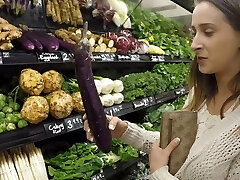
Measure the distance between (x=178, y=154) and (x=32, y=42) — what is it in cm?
106

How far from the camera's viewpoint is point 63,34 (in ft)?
9.09

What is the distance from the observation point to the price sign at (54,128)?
218cm

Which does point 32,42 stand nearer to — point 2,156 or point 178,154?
point 2,156

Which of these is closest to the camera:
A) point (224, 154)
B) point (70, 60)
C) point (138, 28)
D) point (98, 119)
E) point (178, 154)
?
point (224, 154)

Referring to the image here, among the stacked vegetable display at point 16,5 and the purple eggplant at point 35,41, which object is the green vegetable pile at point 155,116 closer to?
the stacked vegetable display at point 16,5

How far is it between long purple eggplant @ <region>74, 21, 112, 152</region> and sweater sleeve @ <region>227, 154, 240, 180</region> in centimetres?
58

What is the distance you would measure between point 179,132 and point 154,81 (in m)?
2.24

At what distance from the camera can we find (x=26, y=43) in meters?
2.14

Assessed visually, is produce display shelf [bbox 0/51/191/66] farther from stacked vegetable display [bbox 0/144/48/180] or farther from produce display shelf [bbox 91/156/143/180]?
produce display shelf [bbox 91/156/143/180]

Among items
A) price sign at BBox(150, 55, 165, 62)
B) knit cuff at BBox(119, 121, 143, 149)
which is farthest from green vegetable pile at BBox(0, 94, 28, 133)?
price sign at BBox(150, 55, 165, 62)

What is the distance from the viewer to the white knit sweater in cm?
145

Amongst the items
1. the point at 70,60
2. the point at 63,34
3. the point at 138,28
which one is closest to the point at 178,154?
the point at 70,60

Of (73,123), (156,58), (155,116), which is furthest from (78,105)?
(155,116)

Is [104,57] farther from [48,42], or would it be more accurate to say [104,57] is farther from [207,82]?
[207,82]
